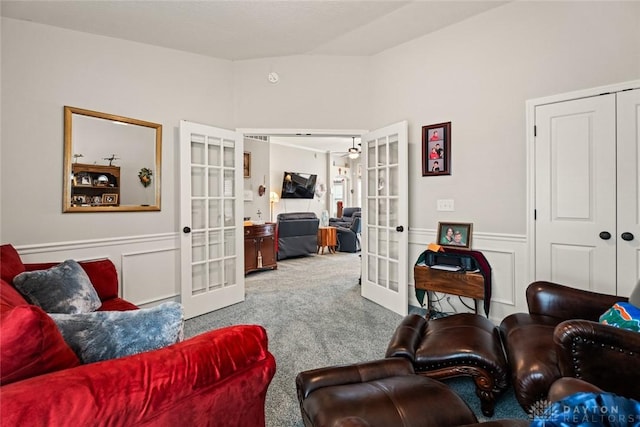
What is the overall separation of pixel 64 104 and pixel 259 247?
10.6 feet

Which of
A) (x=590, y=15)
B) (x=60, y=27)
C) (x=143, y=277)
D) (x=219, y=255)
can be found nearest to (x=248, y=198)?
(x=219, y=255)

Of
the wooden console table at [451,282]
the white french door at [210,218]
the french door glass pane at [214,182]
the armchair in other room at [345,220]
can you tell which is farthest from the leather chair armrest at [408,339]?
the armchair in other room at [345,220]

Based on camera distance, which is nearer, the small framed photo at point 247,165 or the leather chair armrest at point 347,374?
the leather chair armrest at point 347,374

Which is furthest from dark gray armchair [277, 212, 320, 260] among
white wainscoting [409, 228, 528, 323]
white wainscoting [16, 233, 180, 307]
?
white wainscoting [409, 228, 528, 323]

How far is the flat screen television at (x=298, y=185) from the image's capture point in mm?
8141

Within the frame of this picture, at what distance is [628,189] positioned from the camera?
2.31m

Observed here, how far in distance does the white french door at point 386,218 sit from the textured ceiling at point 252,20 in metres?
1.00

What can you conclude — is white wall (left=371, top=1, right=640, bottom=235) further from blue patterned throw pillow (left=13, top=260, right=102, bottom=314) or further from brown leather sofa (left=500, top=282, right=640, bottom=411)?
blue patterned throw pillow (left=13, top=260, right=102, bottom=314)

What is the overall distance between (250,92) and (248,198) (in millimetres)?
3327

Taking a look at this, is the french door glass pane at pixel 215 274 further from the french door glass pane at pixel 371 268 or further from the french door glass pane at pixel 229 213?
the french door glass pane at pixel 371 268

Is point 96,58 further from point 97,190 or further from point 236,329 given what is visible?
point 236,329

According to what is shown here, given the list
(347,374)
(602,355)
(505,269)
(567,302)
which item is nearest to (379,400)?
(347,374)

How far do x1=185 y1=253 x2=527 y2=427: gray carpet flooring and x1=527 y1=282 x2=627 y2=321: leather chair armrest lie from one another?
0.60m

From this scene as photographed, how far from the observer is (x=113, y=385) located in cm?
82
